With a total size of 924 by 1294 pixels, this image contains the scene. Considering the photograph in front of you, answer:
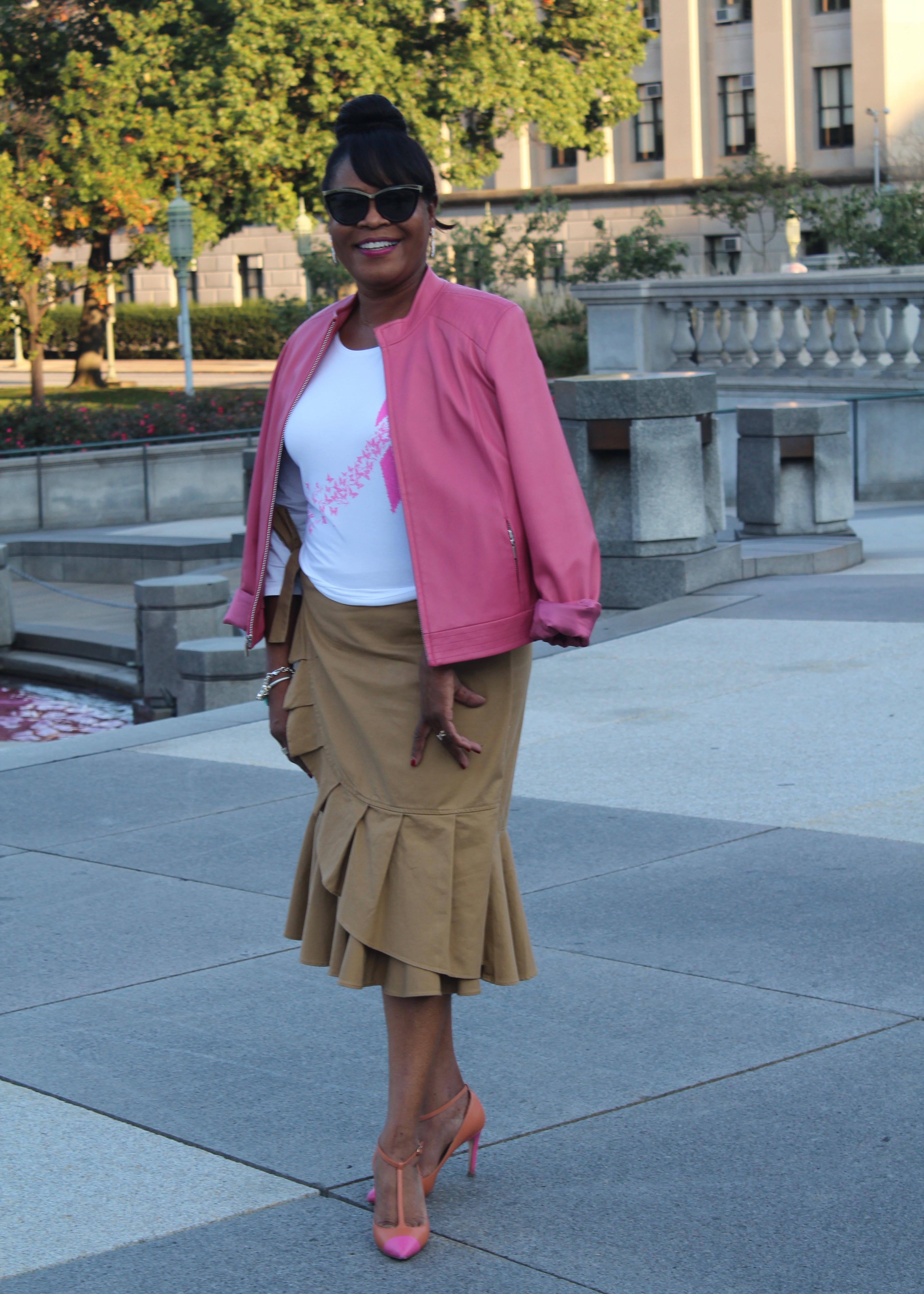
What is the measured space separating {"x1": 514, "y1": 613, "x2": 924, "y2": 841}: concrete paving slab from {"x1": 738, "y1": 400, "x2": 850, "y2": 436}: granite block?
2.79 meters

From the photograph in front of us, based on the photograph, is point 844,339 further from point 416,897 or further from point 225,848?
point 416,897

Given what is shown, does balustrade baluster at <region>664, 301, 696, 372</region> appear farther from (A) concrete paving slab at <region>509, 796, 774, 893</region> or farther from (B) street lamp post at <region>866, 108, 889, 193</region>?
(B) street lamp post at <region>866, 108, 889, 193</region>

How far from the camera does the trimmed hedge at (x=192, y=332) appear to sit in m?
54.2

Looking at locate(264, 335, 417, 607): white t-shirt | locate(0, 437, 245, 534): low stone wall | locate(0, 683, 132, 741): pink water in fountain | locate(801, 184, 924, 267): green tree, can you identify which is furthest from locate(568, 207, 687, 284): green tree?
locate(264, 335, 417, 607): white t-shirt

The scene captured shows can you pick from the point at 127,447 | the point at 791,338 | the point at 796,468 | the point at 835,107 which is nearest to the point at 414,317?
the point at 796,468

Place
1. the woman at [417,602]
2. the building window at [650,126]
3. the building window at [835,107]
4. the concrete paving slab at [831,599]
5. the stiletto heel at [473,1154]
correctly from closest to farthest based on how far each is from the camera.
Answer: the woman at [417,602]
the stiletto heel at [473,1154]
the concrete paving slab at [831,599]
the building window at [835,107]
the building window at [650,126]

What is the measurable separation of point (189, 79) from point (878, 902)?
31.0 meters

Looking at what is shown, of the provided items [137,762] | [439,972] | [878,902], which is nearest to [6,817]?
[137,762]

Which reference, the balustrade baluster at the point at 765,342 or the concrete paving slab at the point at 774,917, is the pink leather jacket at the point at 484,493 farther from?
the balustrade baluster at the point at 765,342

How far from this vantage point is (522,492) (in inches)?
118

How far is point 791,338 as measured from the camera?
761 inches

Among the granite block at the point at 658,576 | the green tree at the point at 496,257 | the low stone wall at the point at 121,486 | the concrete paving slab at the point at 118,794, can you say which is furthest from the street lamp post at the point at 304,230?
the concrete paving slab at the point at 118,794

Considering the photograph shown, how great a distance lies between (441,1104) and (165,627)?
718cm

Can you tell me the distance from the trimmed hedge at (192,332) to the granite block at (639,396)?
134 feet
